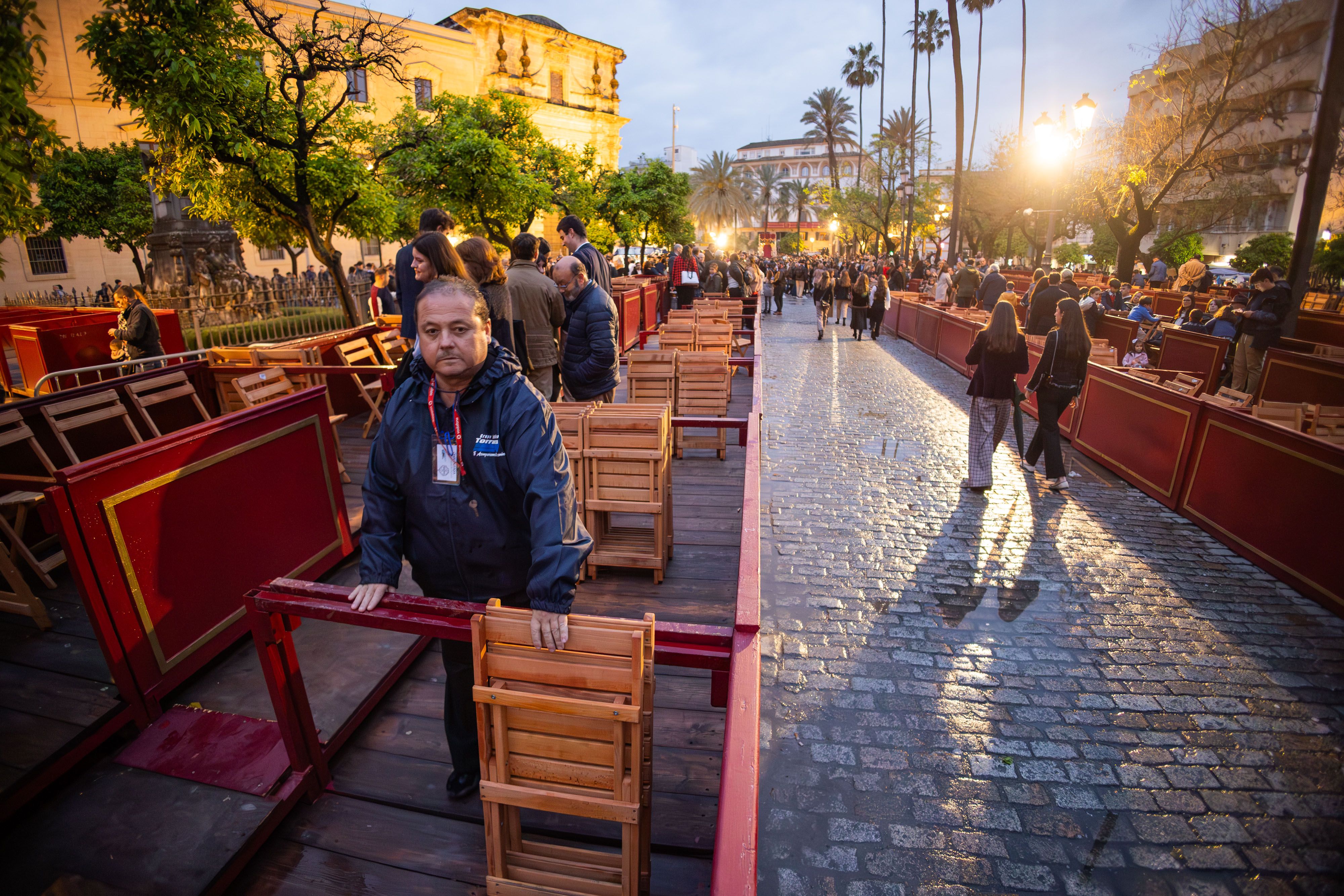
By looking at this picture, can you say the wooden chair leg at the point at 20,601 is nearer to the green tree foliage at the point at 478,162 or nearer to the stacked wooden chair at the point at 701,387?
the stacked wooden chair at the point at 701,387

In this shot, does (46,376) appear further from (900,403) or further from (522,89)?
(522,89)

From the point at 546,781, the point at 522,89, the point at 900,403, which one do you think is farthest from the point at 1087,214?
the point at 546,781

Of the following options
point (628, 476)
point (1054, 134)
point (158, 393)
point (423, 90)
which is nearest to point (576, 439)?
point (628, 476)

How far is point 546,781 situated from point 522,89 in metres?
59.4

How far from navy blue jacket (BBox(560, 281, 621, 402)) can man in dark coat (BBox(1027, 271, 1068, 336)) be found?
9.02m

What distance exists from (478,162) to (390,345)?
301 inches

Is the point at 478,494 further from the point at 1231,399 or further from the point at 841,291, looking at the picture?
the point at 841,291

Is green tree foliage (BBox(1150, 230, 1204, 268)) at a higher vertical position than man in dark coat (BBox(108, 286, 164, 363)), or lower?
higher

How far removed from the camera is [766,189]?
8788 centimetres

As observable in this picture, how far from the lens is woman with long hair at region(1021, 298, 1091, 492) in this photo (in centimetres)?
759

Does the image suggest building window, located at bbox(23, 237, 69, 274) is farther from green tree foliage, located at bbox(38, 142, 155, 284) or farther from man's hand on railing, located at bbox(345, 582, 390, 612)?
A: man's hand on railing, located at bbox(345, 582, 390, 612)

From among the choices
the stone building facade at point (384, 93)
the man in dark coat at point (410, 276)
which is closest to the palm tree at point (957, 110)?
the stone building facade at point (384, 93)

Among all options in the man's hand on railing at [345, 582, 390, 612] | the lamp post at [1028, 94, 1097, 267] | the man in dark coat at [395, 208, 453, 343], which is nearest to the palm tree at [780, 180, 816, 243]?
the lamp post at [1028, 94, 1097, 267]

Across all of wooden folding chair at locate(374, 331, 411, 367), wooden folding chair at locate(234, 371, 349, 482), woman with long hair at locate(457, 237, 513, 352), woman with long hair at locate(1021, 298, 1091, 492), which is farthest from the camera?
wooden folding chair at locate(374, 331, 411, 367)
